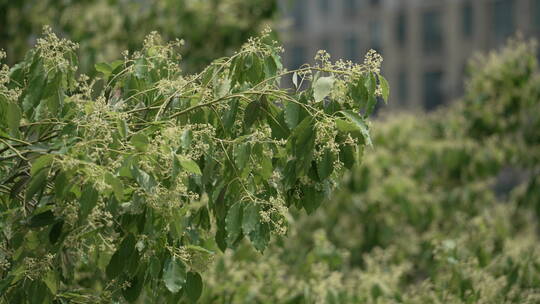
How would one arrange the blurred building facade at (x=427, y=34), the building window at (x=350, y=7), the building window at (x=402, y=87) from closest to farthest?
the blurred building facade at (x=427, y=34) → the building window at (x=402, y=87) → the building window at (x=350, y=7)

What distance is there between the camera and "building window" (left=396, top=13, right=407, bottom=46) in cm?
4784

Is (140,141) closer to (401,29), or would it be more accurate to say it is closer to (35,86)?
(35,86)

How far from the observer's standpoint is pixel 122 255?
4.29 meters

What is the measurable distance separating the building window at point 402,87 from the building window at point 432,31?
189cm

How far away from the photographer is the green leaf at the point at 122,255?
4.29 m

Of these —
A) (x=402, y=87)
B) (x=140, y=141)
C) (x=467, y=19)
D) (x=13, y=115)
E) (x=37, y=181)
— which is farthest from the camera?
(x=402, y=87)

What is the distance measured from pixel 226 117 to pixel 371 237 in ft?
25.2

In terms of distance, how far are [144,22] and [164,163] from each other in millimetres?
8903

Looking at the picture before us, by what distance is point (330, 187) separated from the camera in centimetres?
463

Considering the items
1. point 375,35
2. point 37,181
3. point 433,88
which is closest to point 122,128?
point 37,181

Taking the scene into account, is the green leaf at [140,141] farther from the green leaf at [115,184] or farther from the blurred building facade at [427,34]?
the blurred building facade at [427,34]

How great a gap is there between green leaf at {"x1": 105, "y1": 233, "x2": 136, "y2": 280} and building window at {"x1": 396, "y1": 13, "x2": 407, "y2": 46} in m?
44.6

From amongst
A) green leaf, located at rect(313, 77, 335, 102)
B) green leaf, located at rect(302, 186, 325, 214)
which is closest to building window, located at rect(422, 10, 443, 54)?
green leaf, located at rect(302, 186, 325, 214)

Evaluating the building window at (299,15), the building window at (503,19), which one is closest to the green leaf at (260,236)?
the building window at (503,19)
